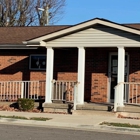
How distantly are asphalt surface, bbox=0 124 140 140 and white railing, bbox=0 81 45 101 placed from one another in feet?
19.6

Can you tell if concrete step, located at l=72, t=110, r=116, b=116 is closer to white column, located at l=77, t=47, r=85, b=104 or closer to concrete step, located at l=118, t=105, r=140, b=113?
concrete step, located at l=118, t=105, r=140, b=113

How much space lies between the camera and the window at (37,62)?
18.0 metres

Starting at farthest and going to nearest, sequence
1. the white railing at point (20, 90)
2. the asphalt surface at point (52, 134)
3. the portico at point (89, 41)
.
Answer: the white railing at point (20, 90)
the portico at point (89, 41)
the asphalt surface at point (52, 134)

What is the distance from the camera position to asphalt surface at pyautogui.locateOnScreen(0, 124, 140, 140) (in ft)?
32.5

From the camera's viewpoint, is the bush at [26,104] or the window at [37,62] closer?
the bush at [26,104]

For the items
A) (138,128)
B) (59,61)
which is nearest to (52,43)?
(59,61)

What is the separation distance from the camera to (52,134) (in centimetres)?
1049

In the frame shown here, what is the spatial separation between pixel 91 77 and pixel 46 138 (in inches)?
300

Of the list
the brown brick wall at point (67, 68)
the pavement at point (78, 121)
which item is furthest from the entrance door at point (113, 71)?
the pavement at point (78, 121)

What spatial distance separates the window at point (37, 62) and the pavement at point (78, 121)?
3.52 metres

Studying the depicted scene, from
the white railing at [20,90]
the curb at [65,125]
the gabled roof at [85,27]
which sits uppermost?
the gabled roof at [85,27]

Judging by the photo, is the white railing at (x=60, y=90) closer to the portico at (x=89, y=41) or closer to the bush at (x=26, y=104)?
the portico at (x=89, y=41)

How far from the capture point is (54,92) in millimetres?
16016

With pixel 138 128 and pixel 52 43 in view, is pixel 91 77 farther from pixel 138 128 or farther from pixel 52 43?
pixel 138 128
